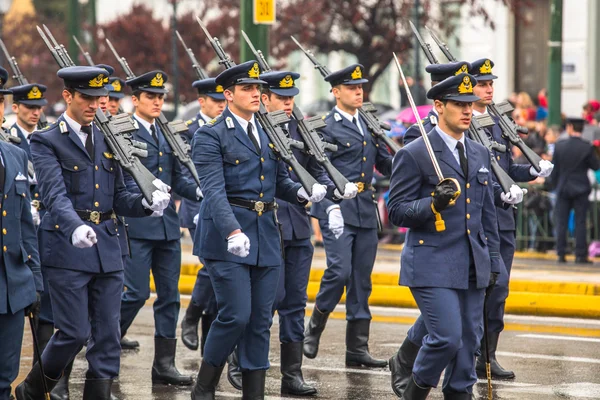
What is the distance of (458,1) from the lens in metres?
24.5

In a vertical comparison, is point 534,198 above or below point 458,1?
below

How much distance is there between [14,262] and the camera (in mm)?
7371

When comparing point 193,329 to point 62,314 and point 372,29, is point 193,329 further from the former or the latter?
point 372,29

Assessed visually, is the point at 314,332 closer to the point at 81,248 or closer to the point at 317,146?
the point at 317,146

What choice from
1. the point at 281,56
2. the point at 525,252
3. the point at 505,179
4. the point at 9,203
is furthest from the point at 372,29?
the point at 9,203

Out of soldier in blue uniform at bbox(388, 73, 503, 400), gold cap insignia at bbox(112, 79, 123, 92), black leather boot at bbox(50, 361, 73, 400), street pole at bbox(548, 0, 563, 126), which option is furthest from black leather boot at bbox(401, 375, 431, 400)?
street pole at bbox(548, 0, 563, 126)

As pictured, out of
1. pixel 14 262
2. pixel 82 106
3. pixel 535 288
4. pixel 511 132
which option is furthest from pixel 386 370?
pixel 535 288

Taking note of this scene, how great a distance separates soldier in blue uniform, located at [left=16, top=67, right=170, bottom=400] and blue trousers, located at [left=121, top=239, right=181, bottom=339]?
1.58 metres

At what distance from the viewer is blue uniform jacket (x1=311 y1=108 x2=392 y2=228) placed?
415 inches

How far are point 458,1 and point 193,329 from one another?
14.3m

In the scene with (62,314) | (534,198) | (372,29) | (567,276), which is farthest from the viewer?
(372,29)

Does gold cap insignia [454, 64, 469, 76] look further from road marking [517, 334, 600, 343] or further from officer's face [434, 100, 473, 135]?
road marking [517, 334, 600, 343]

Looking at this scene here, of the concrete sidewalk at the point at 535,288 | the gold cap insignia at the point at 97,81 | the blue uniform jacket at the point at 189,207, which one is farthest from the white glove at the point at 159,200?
the concrete sidewalk at the point at 535,288

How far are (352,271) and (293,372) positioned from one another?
1344mm
